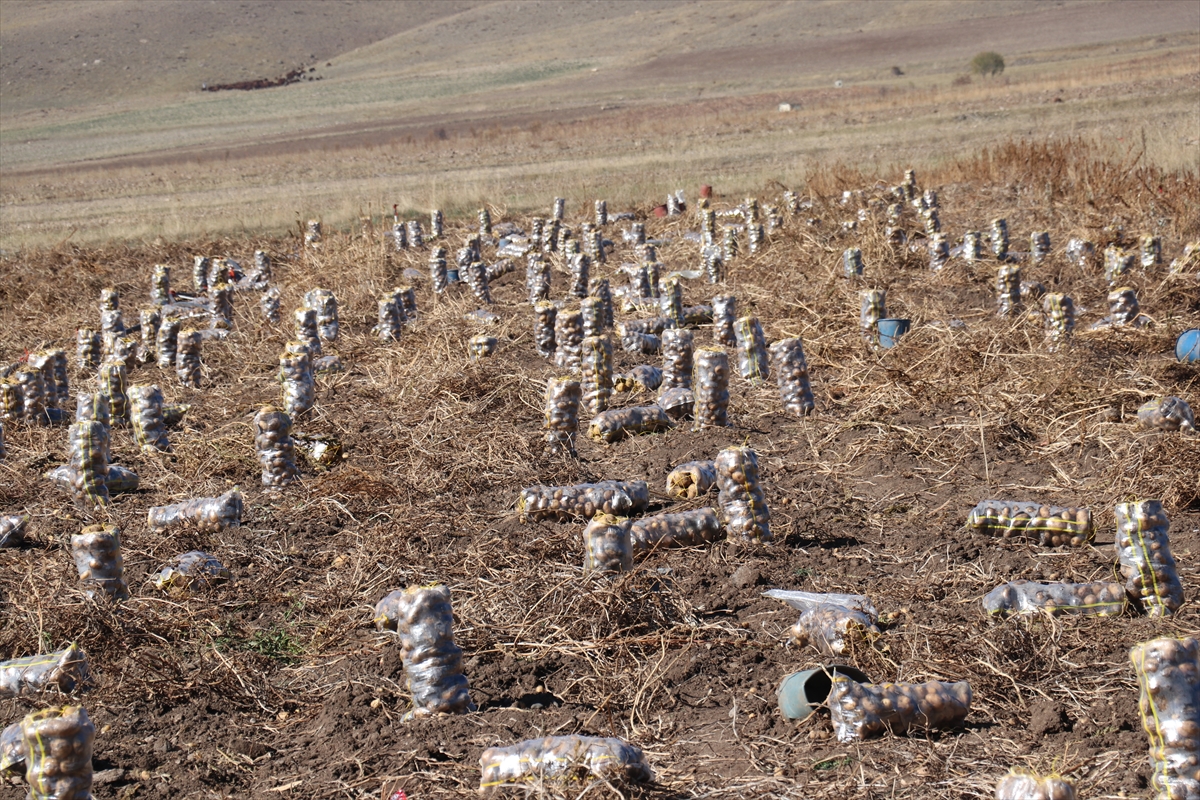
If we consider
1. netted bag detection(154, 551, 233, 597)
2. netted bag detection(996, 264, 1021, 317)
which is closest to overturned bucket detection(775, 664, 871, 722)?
netted bag detection(154, 551, 233, 597)

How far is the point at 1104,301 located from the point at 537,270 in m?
4.92

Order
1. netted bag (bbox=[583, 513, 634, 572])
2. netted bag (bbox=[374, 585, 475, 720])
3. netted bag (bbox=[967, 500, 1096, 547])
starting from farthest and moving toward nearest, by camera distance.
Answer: netted bag (bbox=[967, 500, 1096, 547]), netted bag (bbox=[583, 513, 634, 572]), netted bag (bbox=[374, 585, 475, 720])

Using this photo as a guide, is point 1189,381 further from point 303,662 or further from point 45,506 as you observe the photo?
point 45,506

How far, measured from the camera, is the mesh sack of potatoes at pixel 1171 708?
119 inches

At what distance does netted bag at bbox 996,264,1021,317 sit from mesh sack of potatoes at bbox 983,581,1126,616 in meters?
4.97

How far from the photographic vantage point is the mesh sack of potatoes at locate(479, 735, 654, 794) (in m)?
3.22

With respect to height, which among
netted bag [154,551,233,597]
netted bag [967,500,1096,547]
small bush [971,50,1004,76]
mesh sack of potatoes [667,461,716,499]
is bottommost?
netted bag [967,500,1096,547]

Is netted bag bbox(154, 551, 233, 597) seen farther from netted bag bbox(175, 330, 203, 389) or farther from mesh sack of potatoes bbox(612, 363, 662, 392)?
netted bag bbox(175, 330, 203, 389)

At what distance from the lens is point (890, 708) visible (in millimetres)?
3500

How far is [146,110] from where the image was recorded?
65.9 meters

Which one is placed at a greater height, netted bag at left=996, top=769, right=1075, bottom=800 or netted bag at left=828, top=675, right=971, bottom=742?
netted bag at left=996, top=769, right=1075, bottom=800

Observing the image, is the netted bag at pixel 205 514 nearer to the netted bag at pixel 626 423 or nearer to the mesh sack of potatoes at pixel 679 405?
the netted bag at pixel 626 423

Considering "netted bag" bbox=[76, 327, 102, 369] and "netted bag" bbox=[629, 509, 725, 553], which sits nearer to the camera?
"netted bag" bbox=[629, 509, 725, 553]

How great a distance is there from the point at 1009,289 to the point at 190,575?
21.4 feet
